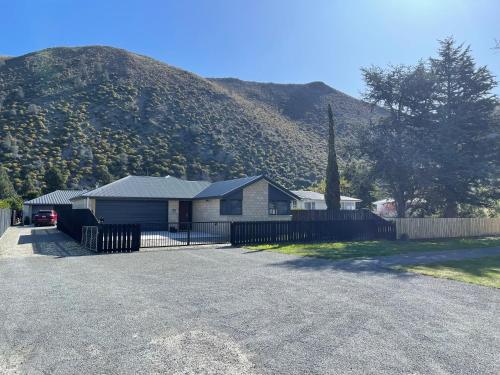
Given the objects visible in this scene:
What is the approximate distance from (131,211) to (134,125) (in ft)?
123

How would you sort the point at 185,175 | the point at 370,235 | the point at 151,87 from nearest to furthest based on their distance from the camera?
the point at 370,235 < the point at 185,175 < the point at 151,87

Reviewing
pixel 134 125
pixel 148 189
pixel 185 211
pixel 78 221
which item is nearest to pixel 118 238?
pixel 78 221

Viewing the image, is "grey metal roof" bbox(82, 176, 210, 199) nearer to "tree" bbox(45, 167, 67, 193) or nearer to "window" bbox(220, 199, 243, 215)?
"window" bbox(220, 199, 243, 215)

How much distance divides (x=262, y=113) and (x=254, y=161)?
22291 mm

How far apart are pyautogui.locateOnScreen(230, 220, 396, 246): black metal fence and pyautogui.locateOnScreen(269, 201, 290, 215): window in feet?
25.2

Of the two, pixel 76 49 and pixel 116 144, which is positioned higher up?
pixel 76 49

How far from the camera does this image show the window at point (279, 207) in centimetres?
2783

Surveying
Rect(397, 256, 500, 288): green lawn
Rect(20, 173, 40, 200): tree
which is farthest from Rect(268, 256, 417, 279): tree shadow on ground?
Rect(20, 173, 40, 200): tree

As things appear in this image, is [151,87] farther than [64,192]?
Yes

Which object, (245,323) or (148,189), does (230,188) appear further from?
(245,323)

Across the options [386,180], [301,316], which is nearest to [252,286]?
[301,316]

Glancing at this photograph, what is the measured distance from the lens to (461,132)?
2533cm

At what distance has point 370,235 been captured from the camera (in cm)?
2169

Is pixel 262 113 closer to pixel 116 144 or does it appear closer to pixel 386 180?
pixel 116 144
